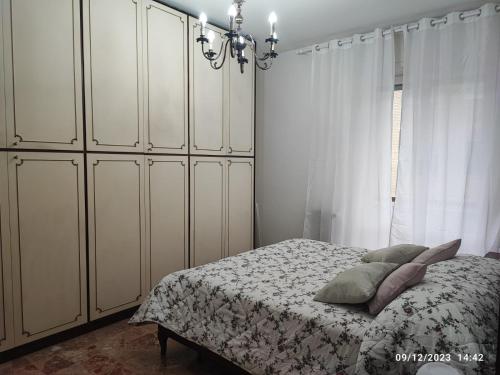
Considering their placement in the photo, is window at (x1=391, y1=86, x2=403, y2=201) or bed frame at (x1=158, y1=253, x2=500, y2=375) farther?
window at (x1=391, y1=86, x2=403, y2=201)

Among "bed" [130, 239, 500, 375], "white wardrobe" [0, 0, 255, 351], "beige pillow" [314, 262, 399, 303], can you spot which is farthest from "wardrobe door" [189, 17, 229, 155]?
"beige pillow" [314, 262, 399, 303]

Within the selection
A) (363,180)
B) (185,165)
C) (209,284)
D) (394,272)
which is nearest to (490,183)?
(363,180)

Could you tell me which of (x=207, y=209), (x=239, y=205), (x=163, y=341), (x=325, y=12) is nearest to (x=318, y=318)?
(x=163, y=341)

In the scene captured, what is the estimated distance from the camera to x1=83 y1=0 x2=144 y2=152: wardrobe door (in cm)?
264

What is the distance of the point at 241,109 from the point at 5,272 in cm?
260

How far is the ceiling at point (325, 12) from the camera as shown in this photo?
2.96 metres

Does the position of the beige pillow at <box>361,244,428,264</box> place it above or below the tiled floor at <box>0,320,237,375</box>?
above

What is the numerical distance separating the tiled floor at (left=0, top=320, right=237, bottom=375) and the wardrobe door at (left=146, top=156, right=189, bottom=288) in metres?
0.64

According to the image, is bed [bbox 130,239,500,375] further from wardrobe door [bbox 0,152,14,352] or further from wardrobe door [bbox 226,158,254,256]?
wardrobe door [bbox 226,158,254,256]

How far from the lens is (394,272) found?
182cm

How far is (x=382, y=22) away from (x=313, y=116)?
1078 millimetres

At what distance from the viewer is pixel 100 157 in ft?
8.94

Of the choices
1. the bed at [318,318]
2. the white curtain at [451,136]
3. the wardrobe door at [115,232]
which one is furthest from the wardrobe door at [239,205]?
the white curtain at [451,136]

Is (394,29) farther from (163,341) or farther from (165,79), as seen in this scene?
(163,341)
